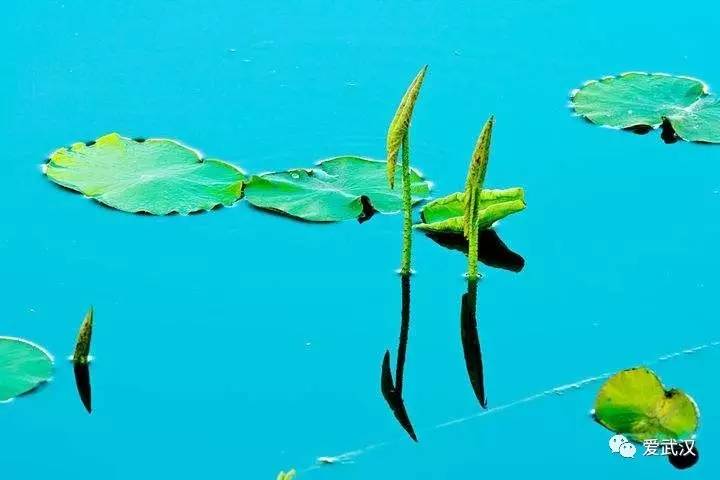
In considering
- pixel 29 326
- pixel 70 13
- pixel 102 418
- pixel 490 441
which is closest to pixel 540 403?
pixel 490 441

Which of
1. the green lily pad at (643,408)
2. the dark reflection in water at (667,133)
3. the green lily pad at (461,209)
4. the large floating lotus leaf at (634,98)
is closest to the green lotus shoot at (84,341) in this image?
the green lily pad at (461,209)

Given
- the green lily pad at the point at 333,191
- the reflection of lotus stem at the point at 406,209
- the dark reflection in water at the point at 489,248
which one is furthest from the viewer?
the green lily pad at the point at 333,191

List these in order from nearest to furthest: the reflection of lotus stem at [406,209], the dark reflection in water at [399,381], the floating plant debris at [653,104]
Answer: the dark reflection in water at [399,381], the reflection of lotus stem at [406,209], the floating plant debris at [653,104]

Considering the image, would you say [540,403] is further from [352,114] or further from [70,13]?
[70,13]

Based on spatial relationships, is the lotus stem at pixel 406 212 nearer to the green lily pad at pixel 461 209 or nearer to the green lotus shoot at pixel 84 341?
the green lily pad at pixel 461 209

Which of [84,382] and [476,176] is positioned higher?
[476,176]

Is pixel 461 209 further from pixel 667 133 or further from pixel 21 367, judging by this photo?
pixel 21 367

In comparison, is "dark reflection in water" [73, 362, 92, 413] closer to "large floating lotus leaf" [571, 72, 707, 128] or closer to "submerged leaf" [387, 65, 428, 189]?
"submerged leaf" [387, 65, 428, 189]

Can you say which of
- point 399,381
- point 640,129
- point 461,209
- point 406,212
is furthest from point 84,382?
point 640,129
